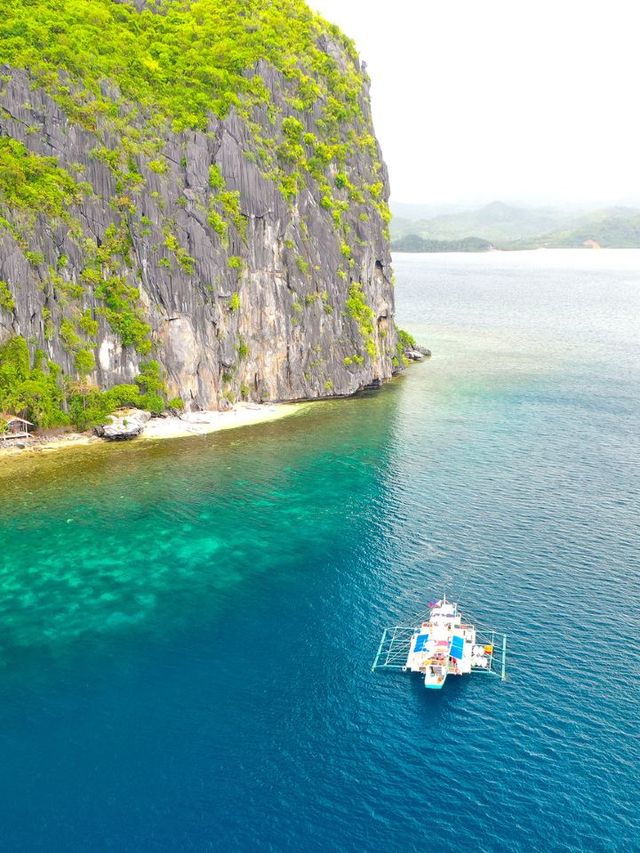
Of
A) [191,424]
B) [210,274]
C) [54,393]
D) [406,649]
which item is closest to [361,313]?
[210,274]

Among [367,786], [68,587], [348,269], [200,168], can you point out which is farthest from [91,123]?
[367,786]

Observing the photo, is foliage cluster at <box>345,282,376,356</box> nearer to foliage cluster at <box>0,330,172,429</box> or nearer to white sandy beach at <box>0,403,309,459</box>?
white sandy beach at <box>0,403,309,459</box>

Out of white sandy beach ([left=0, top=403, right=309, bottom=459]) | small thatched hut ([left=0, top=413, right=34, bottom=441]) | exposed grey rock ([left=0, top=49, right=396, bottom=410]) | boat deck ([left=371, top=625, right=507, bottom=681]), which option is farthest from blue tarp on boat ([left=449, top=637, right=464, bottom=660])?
small thatched hut ([left=0, top=413, right=34, bottom=441])

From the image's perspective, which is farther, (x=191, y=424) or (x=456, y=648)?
(x=191, y=424)

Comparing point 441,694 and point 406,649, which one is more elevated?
point 406,649

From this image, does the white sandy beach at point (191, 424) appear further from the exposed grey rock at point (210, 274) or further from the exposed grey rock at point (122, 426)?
the exposed grey rock at point (210, 274)

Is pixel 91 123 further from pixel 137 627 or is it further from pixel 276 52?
pixel 137 627

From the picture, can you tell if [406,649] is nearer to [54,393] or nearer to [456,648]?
[456,648]
